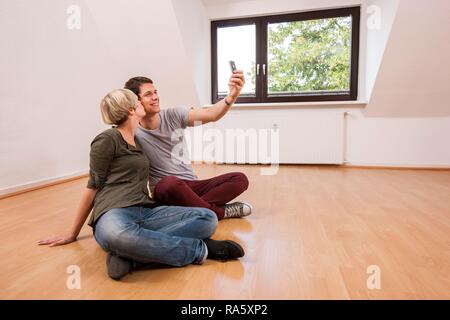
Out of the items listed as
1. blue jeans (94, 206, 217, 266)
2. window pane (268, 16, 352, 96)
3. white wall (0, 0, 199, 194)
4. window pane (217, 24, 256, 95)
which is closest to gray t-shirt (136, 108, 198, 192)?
blue jeans (94, 206, 217, 266)

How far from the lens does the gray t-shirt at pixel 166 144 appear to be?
1.57 metres

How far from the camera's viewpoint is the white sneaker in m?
1.74

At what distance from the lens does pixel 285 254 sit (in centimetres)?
125

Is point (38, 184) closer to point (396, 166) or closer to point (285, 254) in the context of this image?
point (285, 254)

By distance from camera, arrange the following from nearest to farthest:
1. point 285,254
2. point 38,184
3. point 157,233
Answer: point 157,233 < point 285,254 < point 38,184

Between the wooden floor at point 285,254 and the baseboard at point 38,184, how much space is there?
10 cm

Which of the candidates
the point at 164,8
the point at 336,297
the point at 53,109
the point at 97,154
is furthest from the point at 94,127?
the point at 336,297

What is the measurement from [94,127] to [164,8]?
4.76 feet

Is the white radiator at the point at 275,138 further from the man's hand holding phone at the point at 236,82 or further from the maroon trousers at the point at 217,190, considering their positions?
the man's hand holding phone at the point at 236,82

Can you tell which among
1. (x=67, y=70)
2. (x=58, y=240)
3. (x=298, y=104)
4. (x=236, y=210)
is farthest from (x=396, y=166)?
(x=67, y=70)

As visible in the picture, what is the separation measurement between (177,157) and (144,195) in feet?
1.40

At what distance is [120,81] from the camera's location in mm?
3779

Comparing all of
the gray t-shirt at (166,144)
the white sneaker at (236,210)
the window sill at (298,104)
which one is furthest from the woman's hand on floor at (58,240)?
the window sill at (298,104)

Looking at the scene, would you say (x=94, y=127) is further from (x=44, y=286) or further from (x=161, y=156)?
(x=44, y=286)
